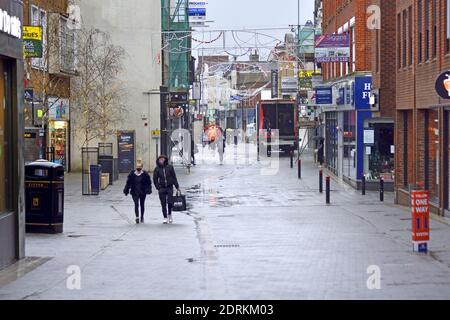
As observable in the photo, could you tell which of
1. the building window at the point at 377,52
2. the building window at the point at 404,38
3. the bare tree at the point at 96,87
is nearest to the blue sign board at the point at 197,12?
the bare tree at the point at 96,87

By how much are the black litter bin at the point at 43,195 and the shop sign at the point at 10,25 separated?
4740 mm

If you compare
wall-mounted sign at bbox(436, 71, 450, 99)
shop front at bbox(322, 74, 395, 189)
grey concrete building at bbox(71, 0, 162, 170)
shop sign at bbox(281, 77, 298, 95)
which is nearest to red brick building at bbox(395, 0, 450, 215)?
wall-mounted sign at bbox(436, 71, 450, 99)

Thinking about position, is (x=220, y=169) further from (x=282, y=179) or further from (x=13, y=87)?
(x=13, y=87)

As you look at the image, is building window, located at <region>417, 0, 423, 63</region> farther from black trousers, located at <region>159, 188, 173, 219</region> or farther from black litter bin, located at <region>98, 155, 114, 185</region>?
black litter bin, located at <region>98, 155, 114, 185</region>

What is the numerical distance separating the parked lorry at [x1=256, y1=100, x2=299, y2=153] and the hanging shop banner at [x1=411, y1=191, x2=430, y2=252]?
49.0 meters

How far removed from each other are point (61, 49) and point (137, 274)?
1091 inches

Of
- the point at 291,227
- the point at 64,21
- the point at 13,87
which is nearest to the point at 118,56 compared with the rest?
the point at 64,21

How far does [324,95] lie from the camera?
43094mm

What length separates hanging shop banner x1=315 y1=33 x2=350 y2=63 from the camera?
38.4 m

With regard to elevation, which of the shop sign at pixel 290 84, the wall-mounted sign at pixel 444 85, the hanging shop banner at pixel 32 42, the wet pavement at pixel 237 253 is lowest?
the wet pavement at pixel 237 253

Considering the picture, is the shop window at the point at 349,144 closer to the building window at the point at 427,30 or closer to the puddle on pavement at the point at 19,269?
the building window at the point at 427,30

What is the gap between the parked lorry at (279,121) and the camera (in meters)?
66.2

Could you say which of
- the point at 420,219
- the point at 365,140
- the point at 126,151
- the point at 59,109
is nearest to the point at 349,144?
the point at 365,140

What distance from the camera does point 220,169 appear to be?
50.5 metres
